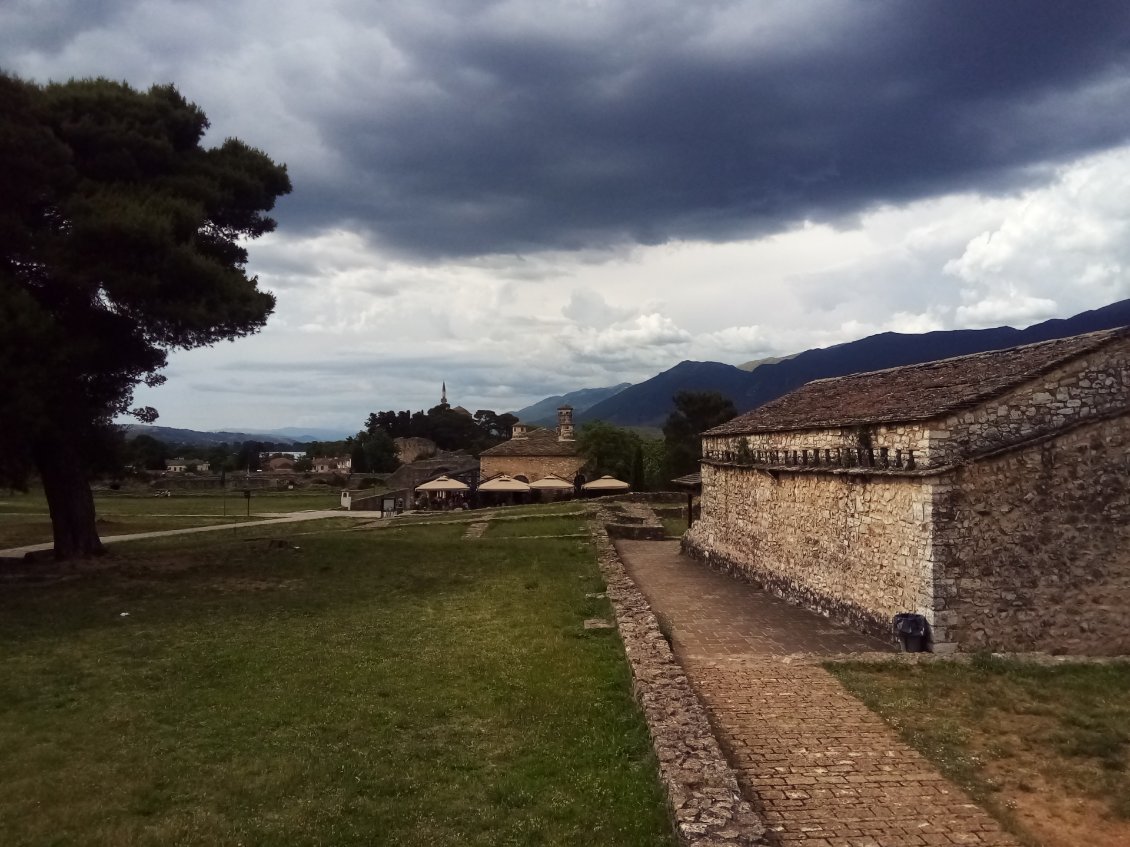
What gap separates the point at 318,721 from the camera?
26.9 feet

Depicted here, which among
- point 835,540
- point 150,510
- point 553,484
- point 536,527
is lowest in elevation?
point 150,510

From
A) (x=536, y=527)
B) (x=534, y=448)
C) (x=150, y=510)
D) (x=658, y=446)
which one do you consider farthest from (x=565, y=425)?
(x=536, y=527)

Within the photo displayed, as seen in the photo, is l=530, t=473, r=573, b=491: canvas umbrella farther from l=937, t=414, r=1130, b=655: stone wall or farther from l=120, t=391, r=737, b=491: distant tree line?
l=937, t=414, r=1130, b=655: stone wall

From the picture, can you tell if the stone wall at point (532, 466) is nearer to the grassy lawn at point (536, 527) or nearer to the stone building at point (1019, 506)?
the grassy lawn at point (536, 527)

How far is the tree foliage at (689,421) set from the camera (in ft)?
200

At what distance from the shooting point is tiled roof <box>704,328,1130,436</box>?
36.9 feet

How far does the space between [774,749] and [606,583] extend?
9392mm

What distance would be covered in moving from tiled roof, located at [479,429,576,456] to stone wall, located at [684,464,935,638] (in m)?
36.2

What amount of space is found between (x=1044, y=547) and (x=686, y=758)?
295 inches

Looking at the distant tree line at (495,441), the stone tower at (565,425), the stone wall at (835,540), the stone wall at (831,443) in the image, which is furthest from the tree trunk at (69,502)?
the stone tower at (565,425)

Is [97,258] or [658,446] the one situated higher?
[97,258]

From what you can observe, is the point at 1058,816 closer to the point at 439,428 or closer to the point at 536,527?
the point at 536,527

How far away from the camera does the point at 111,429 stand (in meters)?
20.5

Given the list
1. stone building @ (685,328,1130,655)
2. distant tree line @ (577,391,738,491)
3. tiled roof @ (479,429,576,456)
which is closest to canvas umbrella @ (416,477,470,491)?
tiled roof @ (479,429,576,456)
